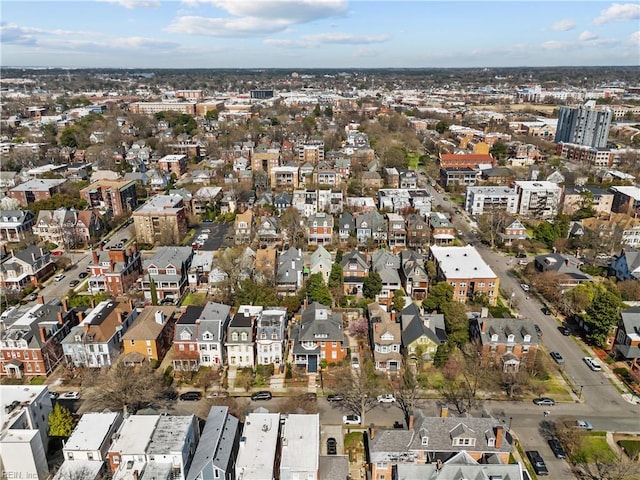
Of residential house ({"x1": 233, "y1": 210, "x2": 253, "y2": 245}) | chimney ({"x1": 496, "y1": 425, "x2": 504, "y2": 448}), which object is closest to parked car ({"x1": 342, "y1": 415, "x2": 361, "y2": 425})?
chimney ({"x1": 496, "y1": 425, "x2": 504, "y2": 448})

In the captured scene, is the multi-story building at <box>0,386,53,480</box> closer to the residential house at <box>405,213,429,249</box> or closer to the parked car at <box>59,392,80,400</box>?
the parked car at <box>59,392,80,400</box>

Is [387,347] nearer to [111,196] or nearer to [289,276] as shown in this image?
[289,276]

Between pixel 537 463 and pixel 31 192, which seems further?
pixel 31 192

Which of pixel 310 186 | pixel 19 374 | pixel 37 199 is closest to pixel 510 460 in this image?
pixel 19 374

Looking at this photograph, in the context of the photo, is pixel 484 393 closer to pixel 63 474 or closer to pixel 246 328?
pixel 246 328

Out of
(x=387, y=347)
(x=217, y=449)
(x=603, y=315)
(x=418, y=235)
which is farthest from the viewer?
(x=418, y=235)

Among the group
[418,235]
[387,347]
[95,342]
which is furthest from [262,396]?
[418,235]

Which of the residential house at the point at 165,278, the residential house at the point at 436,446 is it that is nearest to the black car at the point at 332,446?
the residential house at the point at 436,446
